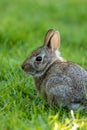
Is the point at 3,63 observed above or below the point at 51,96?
above

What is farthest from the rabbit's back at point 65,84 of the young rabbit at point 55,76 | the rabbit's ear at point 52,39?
the rabbit's ear at point 52,39

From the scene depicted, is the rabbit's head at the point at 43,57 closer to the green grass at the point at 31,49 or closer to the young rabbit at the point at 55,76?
the young rabbit at the point at 55,76

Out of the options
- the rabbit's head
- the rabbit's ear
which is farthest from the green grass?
the rabbit's ear

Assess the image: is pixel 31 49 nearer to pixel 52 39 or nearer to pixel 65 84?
pixel 52 39

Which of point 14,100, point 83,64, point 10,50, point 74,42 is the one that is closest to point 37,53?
point 14,100

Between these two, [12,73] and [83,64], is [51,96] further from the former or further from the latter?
[83,64]

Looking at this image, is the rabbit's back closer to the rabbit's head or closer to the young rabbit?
the young rabbit

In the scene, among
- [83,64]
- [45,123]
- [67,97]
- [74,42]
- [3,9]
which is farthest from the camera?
[3,9]
